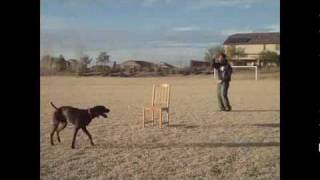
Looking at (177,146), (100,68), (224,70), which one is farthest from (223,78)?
(100,68)

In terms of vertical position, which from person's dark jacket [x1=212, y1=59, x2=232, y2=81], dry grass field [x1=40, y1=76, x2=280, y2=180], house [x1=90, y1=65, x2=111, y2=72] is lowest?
dry grass field [x1=40, y1=76, x2=280, y2=180]

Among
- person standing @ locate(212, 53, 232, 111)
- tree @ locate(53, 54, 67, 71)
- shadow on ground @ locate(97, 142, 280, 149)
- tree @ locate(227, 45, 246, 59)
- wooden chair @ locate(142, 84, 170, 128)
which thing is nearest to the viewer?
shadow on ground @ locate(97, 142, 280, 149)

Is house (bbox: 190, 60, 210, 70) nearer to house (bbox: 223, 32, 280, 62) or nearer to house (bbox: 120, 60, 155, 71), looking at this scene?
house (bbox: 223, 32, 280, 62)

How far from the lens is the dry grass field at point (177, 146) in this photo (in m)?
3.62

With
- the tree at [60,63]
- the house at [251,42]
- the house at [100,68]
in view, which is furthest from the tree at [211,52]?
the tree at [60,63]

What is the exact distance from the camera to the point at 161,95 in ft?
19.9

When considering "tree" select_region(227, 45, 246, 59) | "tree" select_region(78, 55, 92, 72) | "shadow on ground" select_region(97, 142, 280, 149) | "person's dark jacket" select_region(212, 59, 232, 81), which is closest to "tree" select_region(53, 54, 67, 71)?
"tree" select_region(78, 55, 92, 72)

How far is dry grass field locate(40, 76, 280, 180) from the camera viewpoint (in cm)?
362

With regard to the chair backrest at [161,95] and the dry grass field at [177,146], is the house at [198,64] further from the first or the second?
the chair backrest at [161,95]

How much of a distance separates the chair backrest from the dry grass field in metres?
0.34

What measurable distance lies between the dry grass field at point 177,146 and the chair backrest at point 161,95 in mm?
344

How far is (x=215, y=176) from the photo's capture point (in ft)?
11.4
